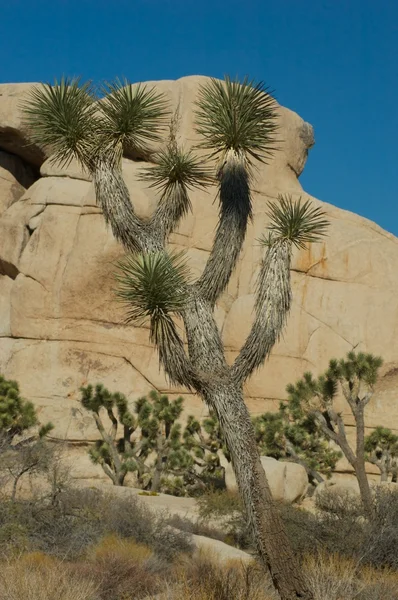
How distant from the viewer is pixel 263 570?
8977 mm

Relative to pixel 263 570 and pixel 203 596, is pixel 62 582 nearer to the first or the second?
pixel 203 596

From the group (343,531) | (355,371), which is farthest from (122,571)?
(355,371)

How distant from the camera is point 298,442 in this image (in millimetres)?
20594

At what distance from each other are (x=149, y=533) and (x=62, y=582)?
15.6 ft

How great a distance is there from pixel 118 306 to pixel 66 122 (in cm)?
1491

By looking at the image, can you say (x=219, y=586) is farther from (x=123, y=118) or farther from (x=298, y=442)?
(x=298, y=442)

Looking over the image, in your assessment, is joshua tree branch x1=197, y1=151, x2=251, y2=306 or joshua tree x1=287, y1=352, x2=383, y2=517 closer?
joshua tree branch x1=197, y1=151, x2=251, y2=306

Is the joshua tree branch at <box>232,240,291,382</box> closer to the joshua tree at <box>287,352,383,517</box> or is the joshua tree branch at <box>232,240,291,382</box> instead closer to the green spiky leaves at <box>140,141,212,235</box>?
the green spiky leaves at <box>140,141,212,235</box>

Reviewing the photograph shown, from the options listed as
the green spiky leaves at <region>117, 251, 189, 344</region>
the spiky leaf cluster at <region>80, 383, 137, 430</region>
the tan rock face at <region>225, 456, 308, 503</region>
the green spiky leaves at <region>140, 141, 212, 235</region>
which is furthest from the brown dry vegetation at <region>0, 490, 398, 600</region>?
the spiky leaf cluster at <region>80, 383, 137, 430</region>

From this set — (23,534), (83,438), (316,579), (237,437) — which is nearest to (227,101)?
(237,437)

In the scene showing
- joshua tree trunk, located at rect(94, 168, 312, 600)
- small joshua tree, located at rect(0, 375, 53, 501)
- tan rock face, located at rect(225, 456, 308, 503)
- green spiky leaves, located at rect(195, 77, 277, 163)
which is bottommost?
tan rock face, located at rect(225, 456, 308, 503)

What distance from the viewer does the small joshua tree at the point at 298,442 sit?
20.4 metres

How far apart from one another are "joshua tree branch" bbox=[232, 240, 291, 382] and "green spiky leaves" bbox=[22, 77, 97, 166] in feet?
8.64

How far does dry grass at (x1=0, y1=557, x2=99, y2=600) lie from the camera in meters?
6.64
